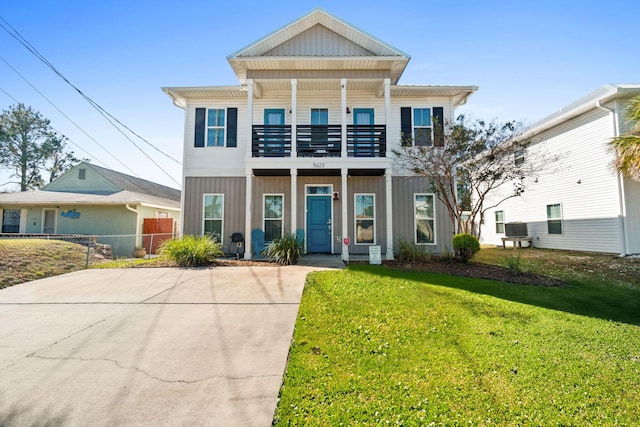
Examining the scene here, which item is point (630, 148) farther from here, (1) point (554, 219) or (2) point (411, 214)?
(2) point (411, 214)

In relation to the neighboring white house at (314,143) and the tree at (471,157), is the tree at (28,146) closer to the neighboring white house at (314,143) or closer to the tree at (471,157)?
the neighboring white house at (314,143)

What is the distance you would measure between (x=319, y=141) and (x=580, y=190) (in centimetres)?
1124

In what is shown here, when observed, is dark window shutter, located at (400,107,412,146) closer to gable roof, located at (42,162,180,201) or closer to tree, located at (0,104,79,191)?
gable roof, located at (42,162,180,201)

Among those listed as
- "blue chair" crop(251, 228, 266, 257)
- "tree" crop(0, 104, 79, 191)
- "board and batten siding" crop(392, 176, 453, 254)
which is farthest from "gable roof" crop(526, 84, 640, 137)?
"tree" crop(0, 104, 79, 191)

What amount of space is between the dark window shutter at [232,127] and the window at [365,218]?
199 inches

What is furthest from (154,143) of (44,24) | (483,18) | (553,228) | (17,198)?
(553,228)

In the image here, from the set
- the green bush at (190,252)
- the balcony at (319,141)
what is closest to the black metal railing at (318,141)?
the balcony at (319,141)

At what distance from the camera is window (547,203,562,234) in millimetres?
13180

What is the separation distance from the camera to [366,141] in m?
9.74

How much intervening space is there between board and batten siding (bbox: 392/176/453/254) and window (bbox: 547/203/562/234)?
266 inches

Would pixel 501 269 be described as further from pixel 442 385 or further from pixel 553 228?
pixel 553 228

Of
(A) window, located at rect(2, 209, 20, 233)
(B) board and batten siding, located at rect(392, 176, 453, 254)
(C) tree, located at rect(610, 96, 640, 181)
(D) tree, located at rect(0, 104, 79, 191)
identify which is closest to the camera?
(C) tree, located at rect(610, 96, 640, 181)

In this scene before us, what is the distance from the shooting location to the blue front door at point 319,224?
10438 mm

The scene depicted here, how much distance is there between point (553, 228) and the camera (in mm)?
13516
